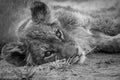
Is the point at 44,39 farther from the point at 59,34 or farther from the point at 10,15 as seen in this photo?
the point at 10,15

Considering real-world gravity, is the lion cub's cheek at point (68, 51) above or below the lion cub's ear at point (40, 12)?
below

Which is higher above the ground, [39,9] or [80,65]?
[39,9]

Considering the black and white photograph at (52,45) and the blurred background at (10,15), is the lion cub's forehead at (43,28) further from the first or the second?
the blurred background at (10,15)

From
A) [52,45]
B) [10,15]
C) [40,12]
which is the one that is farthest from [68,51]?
[10,15]

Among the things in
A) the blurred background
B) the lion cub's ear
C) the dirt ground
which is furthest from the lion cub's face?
the blurred background

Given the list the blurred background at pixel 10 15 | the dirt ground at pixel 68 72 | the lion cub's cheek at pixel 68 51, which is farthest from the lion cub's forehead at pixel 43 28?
the blurred background at pixel 10 15

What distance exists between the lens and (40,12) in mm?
1808

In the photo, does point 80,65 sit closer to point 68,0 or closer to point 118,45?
point 118,45

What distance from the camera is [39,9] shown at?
5.86ft

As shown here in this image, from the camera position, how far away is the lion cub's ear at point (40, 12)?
176 cm

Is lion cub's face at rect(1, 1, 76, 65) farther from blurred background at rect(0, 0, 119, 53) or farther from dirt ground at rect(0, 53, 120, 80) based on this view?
blurred background at rect(0, 0, 119, 53)

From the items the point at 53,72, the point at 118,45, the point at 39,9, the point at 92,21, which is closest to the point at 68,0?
the point at 92,21

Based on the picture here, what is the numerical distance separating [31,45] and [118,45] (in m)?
1.06

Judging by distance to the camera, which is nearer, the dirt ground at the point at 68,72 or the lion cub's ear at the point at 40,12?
the dirt ground at the point at 68,72
